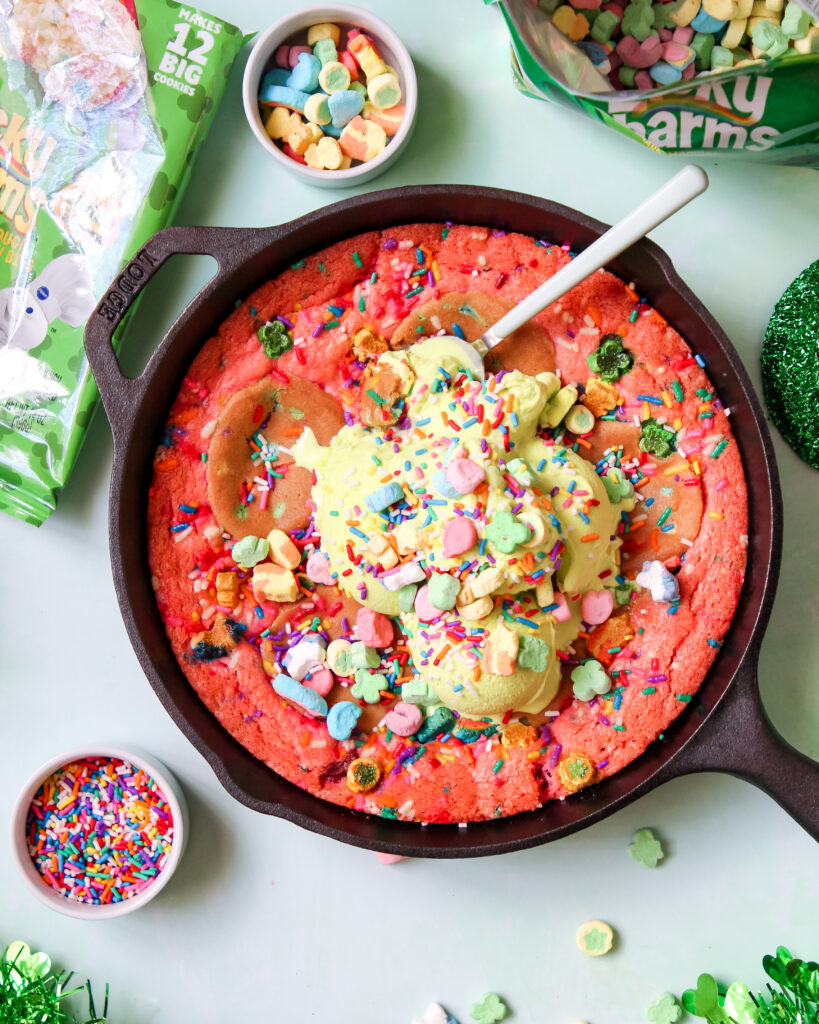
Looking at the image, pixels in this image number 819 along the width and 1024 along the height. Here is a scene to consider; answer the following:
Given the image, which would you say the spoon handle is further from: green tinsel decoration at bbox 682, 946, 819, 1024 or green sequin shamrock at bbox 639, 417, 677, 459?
green tinsel decoration at bbox 682, 946, 819, 1024

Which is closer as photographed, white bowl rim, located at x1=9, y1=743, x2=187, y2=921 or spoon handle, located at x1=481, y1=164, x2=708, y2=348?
spoon handle, located at x1=481, y1=164, x2=708, y2=348

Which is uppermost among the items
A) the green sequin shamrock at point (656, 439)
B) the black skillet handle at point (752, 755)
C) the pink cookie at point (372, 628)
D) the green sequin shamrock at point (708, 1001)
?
the green sequin shamrock at point (656, 439)

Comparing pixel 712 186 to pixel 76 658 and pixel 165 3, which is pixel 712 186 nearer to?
pixel 165 3

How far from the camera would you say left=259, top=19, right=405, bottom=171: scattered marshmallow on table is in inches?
94.6

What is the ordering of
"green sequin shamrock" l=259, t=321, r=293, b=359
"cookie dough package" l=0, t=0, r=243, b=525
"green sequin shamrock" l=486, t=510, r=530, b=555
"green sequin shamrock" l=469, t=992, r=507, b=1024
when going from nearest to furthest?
1. "green sequin shamrock" l=486, t=510, r=530, b=555
2. "green sequin shamrock" l=259, t=321, r=293, b=359
3. "cookie dough package" l=0, t=0, r=243, b=525
4. "green sequin shamrock" l=469, t=992, r=507, b=1024

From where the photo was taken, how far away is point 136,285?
2.19m

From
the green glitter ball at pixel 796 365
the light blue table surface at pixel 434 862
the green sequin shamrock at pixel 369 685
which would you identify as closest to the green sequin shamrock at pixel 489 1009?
the light blue table surface at pixel 434 862

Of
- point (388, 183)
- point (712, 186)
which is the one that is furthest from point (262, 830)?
point (712, 186)

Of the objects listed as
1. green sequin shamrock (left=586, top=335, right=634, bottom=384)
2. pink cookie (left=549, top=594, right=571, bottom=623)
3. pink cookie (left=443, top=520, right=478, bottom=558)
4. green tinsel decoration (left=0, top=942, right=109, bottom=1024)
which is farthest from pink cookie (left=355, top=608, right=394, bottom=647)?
green tinsel decoration (left=0, top=942, right=109, bottom=1024)

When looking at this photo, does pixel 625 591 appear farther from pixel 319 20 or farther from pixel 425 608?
pixel 319 20

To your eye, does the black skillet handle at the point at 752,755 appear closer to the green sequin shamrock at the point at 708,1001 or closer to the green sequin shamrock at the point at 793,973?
the green sequin shamrock at the point at 793,973

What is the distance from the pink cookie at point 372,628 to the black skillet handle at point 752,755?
0.78 meters

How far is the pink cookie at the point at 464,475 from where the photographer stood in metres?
2.00

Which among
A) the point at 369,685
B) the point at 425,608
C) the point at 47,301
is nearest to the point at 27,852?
the point at 369,685
